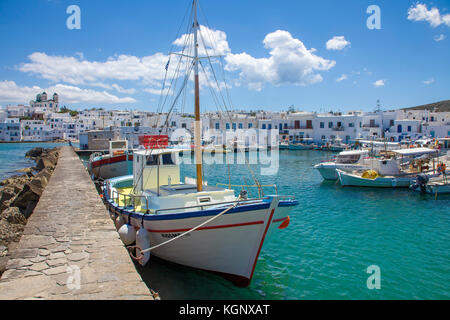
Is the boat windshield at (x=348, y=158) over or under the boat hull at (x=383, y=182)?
over

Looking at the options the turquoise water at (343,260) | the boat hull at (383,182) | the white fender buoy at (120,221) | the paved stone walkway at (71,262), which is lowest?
the turquoise water at (343,260)

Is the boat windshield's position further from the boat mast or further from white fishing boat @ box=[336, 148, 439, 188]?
the boat mast

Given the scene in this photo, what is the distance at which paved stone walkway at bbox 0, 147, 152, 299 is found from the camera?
5.27m

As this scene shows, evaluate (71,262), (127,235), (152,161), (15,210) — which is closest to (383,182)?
(152,161)

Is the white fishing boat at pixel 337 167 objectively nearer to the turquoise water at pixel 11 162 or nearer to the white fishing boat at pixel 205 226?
the white fishing boat at pixel 205 226

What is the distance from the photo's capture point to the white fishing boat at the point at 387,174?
2372cm

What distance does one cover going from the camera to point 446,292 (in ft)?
29.1

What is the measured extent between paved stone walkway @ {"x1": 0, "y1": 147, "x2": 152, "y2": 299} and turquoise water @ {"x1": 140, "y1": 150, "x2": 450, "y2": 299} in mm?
2403

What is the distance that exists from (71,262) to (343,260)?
8.83 meters

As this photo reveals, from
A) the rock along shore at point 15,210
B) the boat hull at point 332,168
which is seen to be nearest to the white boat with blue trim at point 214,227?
the rock along shore at point 15,210

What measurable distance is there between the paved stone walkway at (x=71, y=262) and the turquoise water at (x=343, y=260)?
240 cm

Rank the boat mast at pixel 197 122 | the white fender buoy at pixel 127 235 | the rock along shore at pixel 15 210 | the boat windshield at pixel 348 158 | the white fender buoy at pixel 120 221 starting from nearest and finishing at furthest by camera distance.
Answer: the white fender buoy at pixel 127 235
the boat mast at pixel 197 122
the rock along shore at pixel 15 210
the white fender buoy at pixel 120 221
the boat windshield at pixel 348 158
